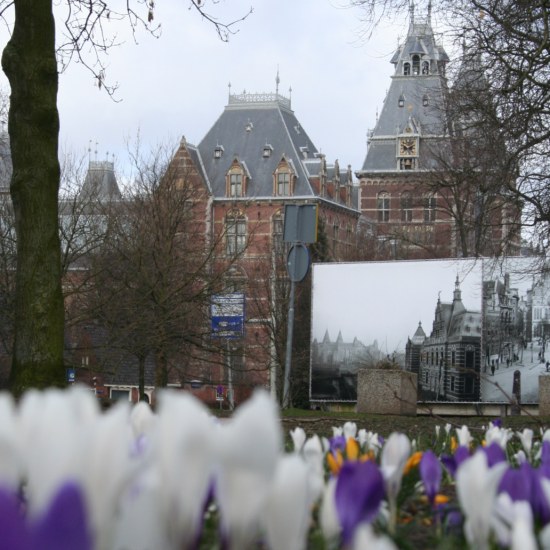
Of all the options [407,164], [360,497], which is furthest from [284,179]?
[360,497]

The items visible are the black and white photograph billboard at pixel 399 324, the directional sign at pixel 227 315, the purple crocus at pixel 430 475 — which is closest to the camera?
the purple crocus at pixel 430 475

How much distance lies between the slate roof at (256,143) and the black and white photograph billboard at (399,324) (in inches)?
2000

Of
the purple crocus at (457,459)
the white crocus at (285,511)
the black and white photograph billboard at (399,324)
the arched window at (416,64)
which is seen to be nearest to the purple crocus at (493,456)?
the purple crocus at (457,459)

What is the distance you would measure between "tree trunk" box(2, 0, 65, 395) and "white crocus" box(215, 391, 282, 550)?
7252 mm

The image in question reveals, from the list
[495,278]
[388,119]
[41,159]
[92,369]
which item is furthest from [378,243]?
[41,159]

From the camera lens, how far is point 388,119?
289 feet

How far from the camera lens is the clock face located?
85938 mm

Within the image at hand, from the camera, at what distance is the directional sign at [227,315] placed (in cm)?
2552

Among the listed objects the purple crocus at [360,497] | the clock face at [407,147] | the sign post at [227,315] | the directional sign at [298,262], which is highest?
the clock face at [407,147]

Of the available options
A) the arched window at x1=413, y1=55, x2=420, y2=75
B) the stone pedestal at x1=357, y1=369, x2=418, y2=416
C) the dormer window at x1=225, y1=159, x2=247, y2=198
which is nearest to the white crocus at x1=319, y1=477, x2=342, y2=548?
the stone pedestal at x1=357, y1=369, x2=418, y2=416

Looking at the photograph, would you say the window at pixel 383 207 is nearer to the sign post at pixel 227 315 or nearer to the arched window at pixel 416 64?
the arched window at pixel 416 64

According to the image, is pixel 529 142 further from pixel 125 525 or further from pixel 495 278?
pixel 125 525

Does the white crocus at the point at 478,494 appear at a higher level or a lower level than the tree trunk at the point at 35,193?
lower

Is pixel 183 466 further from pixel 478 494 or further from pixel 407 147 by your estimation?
pixel 407 147
